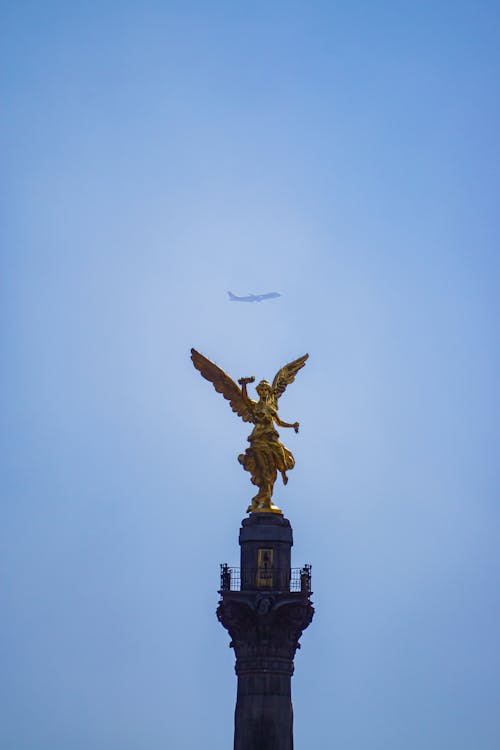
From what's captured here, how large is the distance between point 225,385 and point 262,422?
2314 mm

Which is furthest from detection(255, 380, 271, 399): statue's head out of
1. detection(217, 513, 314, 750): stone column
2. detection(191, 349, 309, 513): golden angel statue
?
detection(217, 513, 314, 750): stone column

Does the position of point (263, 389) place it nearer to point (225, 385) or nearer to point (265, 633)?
point (225, 385)

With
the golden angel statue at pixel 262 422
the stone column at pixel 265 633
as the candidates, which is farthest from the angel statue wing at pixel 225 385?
the stone column at pixel 265 633

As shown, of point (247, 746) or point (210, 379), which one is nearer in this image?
point (247, 746)

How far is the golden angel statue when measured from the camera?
278ft

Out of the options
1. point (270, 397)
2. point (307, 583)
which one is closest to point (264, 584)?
point (307, 583)

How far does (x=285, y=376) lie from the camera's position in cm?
8681

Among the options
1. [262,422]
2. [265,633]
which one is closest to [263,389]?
[262,422]

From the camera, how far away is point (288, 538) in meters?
84.1

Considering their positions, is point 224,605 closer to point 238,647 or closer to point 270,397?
point 238,647

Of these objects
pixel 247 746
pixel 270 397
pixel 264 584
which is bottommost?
pixel 247 746

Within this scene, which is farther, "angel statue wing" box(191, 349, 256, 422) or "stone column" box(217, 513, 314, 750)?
"angel statue wing" box(191, 349, 256, 422)

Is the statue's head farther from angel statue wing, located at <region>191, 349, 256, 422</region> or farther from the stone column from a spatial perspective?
the stone column

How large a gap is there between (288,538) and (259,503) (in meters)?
1.72
